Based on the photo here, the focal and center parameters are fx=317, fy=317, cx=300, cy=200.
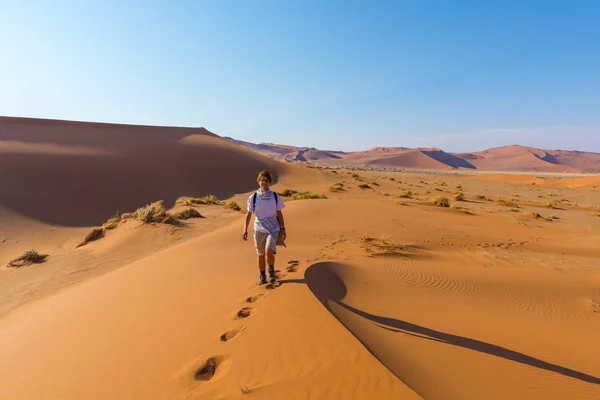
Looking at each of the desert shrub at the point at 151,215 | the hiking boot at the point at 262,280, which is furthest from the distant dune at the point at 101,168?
the hiking boot at the point at 262,280

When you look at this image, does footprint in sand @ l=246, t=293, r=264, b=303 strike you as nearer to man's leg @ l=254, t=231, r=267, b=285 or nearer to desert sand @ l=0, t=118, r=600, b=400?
desert sand @ l=0, t=118, r=600, b=400

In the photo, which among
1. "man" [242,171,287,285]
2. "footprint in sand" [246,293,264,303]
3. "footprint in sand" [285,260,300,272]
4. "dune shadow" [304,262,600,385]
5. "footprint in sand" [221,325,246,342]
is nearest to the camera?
"dune shadow" [304,262,600,385]

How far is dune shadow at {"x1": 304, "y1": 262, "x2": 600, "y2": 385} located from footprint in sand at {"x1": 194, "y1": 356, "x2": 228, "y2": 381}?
144 cm

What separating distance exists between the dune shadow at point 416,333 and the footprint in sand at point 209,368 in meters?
1.44

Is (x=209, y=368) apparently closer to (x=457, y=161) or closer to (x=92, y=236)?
(x=92, y=236)

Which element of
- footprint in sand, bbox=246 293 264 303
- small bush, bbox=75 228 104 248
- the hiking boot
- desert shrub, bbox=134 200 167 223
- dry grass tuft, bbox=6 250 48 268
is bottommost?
dry grass tuft, bbox=6 250 48 268

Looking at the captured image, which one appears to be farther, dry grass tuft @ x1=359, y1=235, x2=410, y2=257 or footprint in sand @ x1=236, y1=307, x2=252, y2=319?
dry grass tuft @ x1=359, y1=235, x2=410, y2=257

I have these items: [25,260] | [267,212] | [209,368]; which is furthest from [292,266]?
[25,260]

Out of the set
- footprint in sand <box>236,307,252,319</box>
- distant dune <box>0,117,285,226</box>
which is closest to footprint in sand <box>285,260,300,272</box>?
footprint in sand <box>236,307,252,319</box>

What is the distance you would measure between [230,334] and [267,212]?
183 centimetres

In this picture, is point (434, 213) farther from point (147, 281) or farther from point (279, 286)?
point (147, 281)

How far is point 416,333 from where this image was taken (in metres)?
3.82

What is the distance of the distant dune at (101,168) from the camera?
1819 centimetres

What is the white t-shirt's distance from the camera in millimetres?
4840
